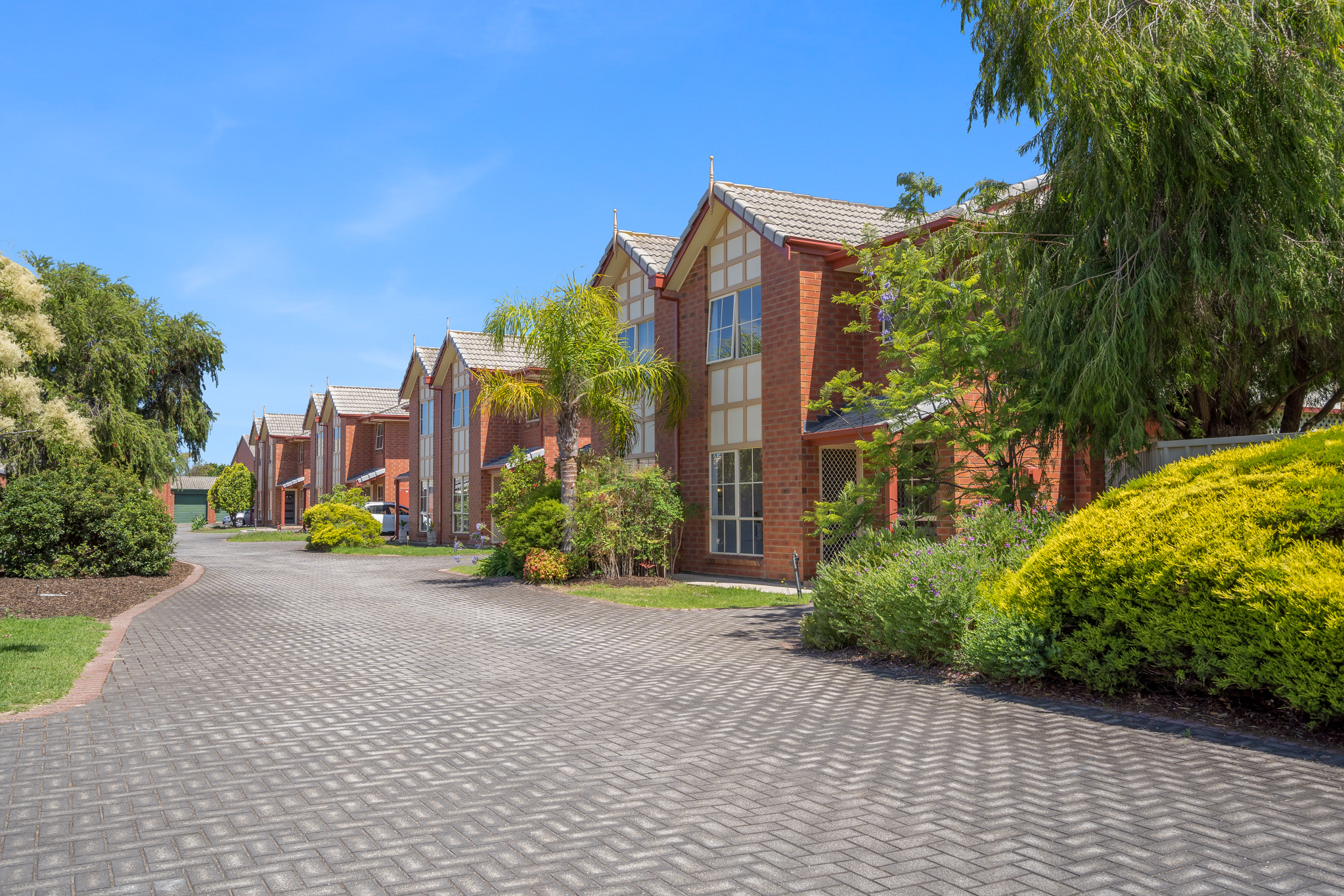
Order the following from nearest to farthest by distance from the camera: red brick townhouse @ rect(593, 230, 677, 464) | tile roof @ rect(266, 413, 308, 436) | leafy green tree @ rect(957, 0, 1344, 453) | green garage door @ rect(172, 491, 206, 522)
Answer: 1. leafy green tree @ rect(957, 0, 1344, 453)
2. red brick townhouse @ rect(593, 230, 677, 464)
3. tile roof @ rect(266, 413, 308, 436)
4. green garage door @ rect(172, 491, 206, 522)

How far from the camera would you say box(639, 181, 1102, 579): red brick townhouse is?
18.1 m

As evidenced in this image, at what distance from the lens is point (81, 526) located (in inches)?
742

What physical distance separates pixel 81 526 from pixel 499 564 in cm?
816

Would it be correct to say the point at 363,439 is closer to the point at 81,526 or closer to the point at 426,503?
the point at 426,503

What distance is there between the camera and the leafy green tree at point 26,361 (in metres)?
16.7

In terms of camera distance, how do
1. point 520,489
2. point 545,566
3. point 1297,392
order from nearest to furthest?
point 1297,392, point 545,566, point 520,489

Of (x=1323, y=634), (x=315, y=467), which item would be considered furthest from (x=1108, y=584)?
(x=315, y=467)

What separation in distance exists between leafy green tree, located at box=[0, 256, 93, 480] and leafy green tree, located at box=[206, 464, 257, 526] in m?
53.8

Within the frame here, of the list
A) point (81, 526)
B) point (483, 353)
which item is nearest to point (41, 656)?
point (81, 526)

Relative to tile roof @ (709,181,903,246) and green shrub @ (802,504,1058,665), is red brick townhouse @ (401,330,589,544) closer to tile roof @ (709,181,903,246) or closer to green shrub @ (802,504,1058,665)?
tile roof @ (709,181,903,246)

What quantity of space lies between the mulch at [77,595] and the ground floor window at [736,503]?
10768 millimetres

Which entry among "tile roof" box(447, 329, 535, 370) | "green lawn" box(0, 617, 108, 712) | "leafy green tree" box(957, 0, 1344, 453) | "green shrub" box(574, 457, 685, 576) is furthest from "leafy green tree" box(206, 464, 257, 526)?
"leafy green tree" box(957, 0, 1344, 453)

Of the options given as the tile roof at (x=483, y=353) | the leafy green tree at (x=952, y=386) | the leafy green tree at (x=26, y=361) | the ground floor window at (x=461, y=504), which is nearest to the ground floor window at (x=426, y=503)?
the ground floor window at (x=461, y=504)

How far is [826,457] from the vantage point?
18516 mm
